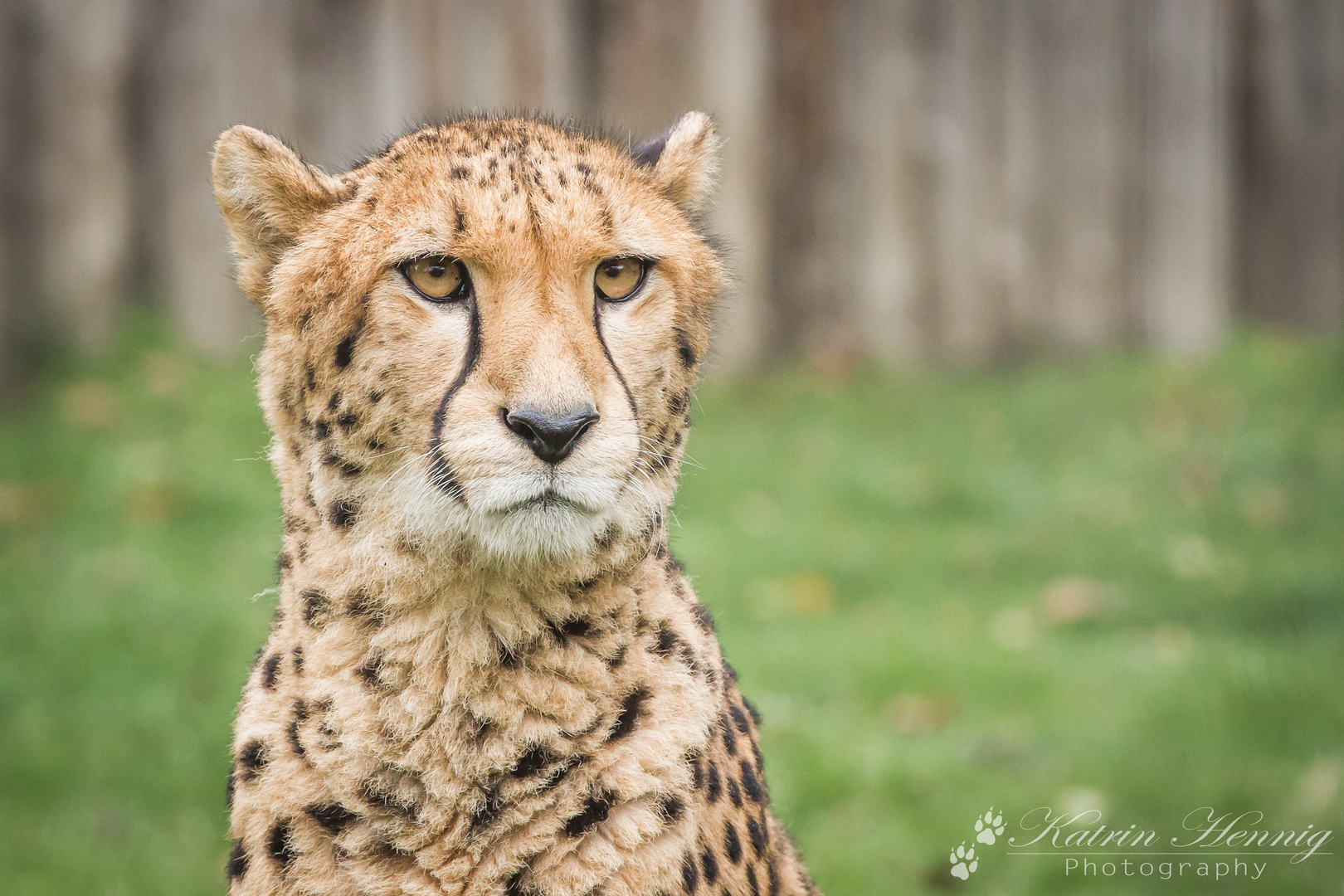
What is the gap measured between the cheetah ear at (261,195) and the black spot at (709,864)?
1170 millimetres

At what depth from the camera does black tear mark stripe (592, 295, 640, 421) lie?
2053 mm

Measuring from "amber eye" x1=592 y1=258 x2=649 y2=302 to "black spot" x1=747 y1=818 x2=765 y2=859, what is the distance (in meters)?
0.91

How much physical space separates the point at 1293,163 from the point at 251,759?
30.2 feet

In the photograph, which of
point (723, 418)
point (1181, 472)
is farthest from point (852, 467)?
point (1181, 472)

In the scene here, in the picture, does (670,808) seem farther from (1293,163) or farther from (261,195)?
(1293,163)

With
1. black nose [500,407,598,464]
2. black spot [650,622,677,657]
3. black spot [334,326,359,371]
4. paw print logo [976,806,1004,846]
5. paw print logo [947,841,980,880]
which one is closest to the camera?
black nose [500,407,598,464]

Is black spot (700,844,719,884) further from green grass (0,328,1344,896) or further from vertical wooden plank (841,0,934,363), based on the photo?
vertical wooden plank (841,0,934,363)

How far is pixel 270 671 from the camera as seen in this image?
7.32 feet

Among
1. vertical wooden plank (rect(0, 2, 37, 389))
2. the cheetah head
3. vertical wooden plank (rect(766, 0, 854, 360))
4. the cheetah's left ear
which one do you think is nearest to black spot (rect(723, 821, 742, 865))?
the cheetah head

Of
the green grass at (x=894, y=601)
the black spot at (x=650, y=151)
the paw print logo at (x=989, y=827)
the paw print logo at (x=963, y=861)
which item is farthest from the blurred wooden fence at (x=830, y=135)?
the black spot at (x=650, y=151)

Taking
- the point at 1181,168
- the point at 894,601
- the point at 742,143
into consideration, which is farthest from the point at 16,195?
the point at 1181,168

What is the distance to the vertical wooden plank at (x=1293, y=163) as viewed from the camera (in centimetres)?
929

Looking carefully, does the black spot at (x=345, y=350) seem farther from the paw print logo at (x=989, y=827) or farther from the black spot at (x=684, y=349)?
the paw print logo at (x=989, y=827)

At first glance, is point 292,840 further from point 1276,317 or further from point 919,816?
point 1276,317
